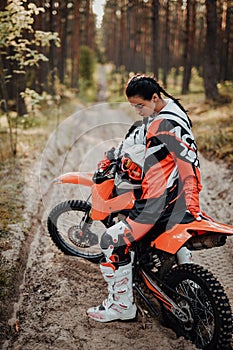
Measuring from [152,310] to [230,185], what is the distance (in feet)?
13.4

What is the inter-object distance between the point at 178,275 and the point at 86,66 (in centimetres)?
2500

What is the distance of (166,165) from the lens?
132 inches

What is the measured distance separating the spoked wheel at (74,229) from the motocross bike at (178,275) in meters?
0.16

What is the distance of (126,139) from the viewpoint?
3.88 metres

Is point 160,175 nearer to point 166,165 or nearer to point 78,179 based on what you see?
point 166,165

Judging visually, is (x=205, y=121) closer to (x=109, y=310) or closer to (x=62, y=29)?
(x=109, y=310)

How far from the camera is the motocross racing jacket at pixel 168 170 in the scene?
3.31 metres

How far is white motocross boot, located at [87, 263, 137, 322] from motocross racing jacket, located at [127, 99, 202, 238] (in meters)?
0.48

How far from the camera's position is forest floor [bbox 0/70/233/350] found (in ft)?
11.3

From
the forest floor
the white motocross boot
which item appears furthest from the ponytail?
the forest floor

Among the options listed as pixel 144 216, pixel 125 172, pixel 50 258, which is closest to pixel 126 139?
pixel 125 172

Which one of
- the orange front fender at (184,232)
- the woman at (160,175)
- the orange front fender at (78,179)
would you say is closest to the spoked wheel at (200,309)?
the orange front fender at (184,232)

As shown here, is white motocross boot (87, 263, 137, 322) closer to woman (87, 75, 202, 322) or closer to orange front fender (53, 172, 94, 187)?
woman (87, 75, 202, 322)

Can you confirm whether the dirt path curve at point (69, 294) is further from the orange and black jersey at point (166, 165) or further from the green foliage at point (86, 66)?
the green foliage at point (86, 66)
